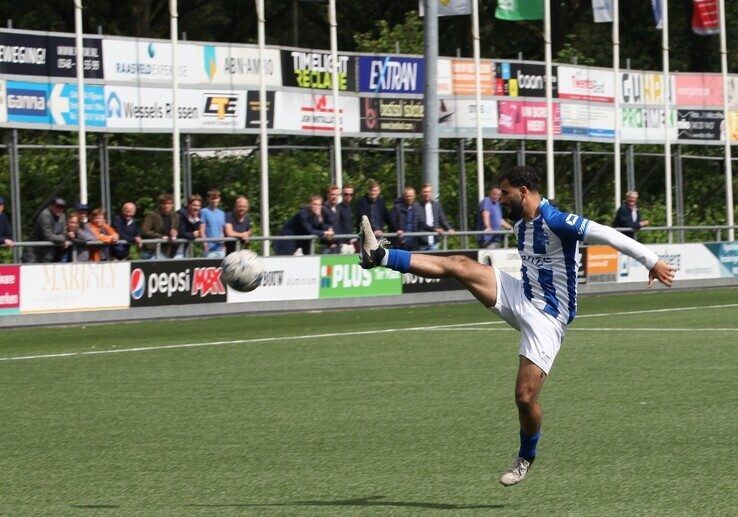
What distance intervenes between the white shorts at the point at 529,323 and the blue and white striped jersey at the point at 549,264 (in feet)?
0.15

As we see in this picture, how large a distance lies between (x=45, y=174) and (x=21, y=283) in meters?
9.81

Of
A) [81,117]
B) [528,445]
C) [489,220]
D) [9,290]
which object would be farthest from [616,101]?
[528,445]

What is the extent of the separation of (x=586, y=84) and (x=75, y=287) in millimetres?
16992

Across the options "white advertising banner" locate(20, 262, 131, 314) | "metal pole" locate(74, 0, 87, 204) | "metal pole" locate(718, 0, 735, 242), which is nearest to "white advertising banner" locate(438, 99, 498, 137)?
"metal pole" locate(718, 0, 735, 242)

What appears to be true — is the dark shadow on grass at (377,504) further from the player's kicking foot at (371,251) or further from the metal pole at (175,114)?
the metal pole at (175,114)

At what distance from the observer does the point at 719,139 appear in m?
39.8

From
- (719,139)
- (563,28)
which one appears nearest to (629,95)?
(719,139)

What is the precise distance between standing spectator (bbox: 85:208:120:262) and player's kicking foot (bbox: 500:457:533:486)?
14904mm

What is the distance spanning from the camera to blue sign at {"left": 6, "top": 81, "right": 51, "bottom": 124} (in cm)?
2417

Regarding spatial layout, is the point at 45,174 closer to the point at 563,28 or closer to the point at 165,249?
the point at 165,249

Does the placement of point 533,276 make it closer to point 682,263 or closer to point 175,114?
point 175,114

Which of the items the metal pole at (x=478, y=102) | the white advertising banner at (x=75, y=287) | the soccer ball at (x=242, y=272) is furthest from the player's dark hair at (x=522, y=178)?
the metal pole at (x=478, y=102)

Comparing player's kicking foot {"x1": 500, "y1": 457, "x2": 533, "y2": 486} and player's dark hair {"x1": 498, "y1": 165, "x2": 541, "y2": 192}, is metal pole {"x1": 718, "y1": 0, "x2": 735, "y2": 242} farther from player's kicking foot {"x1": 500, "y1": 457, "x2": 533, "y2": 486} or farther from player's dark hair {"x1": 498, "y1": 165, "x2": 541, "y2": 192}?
player's kicking foot {"x1": 500, "y1": 457, "x2": 533, "y2": 486}

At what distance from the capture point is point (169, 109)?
26641 mm
